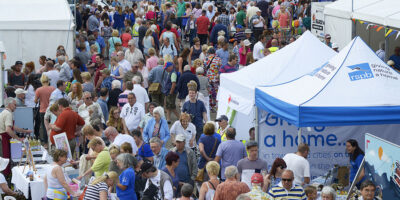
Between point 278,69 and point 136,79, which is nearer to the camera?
point 278,69

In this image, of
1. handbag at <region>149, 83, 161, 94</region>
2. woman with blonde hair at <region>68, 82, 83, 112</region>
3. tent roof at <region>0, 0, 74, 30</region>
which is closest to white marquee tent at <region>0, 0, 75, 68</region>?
tent roof at <region>0, 0, 74, 30</region>

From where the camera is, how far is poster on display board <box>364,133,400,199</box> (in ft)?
27.0

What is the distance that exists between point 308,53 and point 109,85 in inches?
179

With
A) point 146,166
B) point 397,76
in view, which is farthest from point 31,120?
point 397,76

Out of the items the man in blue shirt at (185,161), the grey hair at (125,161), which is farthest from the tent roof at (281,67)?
the grey hair at (125,161)

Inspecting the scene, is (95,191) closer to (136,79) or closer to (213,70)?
(136,79)

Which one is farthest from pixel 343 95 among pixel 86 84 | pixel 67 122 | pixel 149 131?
pixel 86 84

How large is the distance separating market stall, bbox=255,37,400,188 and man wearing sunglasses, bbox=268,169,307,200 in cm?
114

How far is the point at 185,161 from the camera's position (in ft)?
32.4

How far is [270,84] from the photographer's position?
11.6m

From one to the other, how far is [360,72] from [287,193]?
7.90 feet

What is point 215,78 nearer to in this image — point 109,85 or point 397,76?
point 109,85

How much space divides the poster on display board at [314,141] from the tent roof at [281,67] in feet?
2.33

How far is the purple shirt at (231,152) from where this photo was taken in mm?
10164
